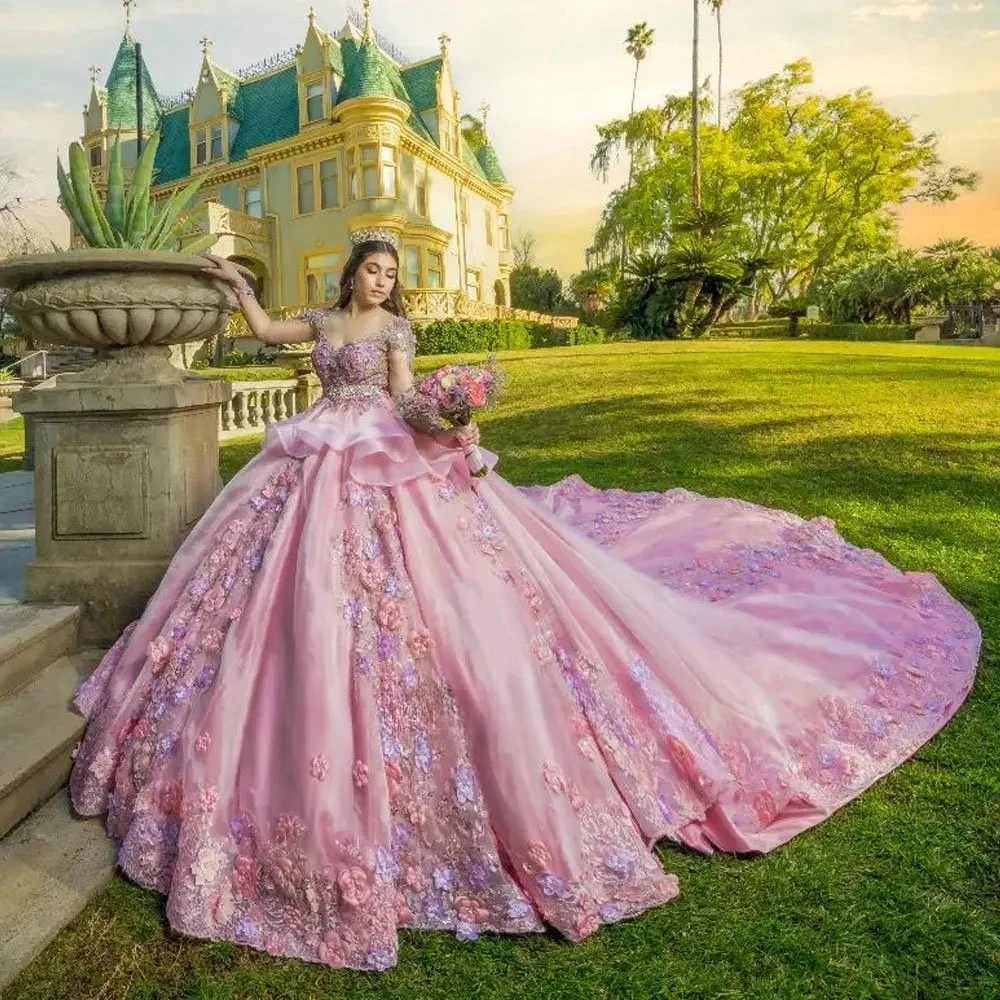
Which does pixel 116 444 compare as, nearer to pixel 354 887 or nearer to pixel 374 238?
pixel 374 238

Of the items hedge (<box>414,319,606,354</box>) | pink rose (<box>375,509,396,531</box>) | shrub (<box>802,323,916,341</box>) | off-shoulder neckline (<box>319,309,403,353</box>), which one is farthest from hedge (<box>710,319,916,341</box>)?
pink rose (<box>375,509,396,531</box>)

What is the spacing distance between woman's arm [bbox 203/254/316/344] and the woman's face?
0.93 ft

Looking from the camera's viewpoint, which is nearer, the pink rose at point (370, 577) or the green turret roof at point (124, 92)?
the pink rose at point (370, 577)

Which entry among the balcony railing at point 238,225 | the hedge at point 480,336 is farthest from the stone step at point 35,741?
the balcony railing at point 238,225

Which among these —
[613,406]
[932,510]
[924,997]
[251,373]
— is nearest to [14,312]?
[924,997]

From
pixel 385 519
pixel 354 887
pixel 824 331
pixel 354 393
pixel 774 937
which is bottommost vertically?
pixel 774 937

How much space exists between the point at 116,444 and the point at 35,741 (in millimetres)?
1211

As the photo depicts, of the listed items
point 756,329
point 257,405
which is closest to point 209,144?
point 756,329

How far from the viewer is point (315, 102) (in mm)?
27734

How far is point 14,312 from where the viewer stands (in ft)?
10.2

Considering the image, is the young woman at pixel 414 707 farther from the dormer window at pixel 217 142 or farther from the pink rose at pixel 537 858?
the dormer window at pixel 217 142

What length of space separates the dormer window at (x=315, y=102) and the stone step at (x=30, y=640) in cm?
2855

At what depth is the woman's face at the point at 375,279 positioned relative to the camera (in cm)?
317

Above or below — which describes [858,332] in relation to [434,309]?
below
